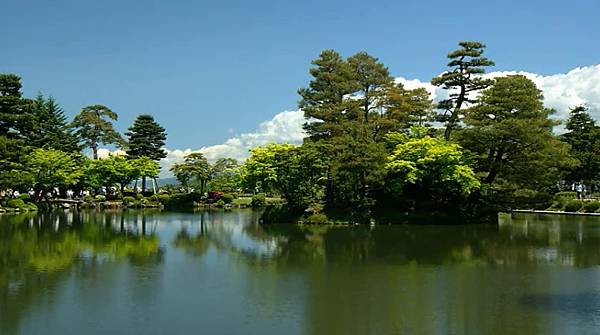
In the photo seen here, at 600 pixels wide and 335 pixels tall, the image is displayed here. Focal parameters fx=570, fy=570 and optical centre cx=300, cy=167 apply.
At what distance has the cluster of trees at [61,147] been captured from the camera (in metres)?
45.4

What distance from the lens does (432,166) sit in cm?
3303

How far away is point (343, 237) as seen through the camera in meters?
27.0

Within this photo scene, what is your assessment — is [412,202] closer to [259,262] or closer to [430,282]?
[259,262]

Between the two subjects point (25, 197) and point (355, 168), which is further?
point (25, 197)

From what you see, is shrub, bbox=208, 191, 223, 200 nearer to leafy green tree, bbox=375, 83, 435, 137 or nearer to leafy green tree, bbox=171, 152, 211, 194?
leafy green tree, bbox=171, 152, 211, 194

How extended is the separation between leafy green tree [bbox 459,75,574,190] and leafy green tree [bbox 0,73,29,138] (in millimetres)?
34554

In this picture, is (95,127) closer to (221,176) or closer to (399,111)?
(221,176)

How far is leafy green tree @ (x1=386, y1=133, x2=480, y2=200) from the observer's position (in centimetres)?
3216

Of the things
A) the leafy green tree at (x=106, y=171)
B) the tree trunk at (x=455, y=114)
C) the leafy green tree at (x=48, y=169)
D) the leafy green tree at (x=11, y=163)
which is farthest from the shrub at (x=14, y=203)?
the tree trunk at (x=455, y=114)

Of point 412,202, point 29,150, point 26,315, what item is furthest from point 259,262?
point 29,150

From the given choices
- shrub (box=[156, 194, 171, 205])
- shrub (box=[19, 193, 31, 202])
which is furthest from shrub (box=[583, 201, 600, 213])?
shrub (box=[19, 193, 31, 202])

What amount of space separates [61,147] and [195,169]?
13.6m

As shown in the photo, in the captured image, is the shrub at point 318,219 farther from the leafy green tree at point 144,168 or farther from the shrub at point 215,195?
the leafy green tree at point 144,168

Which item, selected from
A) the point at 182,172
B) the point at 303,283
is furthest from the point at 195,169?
the point at 303,283
